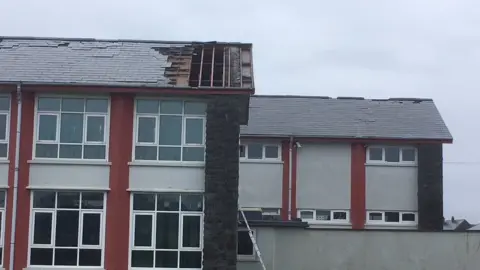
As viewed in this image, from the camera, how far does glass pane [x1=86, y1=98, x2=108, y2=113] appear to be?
74.8 feet

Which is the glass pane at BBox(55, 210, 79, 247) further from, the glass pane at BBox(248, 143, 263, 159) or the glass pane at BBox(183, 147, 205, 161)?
the glass pane at BBox(248, 143, 263, 159)

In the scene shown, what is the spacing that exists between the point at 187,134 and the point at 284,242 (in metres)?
4.52

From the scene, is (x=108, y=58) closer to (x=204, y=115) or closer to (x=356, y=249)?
(x=204, y=115)

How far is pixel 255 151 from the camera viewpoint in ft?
107

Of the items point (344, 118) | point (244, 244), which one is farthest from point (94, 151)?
point (344, 118)

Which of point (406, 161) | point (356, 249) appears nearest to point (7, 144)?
point (356, 249)

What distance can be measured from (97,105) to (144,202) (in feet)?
10.2

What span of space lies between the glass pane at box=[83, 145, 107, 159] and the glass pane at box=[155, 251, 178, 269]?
10.6 ft

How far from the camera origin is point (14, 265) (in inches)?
870

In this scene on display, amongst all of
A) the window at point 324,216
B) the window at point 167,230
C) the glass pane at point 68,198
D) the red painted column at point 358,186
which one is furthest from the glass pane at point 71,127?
the red painted column at point 358,186

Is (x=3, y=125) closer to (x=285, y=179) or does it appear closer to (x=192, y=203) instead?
(x=192, y=203)

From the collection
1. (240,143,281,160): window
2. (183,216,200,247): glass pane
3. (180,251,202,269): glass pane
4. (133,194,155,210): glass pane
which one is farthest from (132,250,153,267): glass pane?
(240,143,281,160): window

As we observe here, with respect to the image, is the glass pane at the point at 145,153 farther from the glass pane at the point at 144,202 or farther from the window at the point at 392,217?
the window at the point at 392,217

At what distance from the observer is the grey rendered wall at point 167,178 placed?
22.4 m
